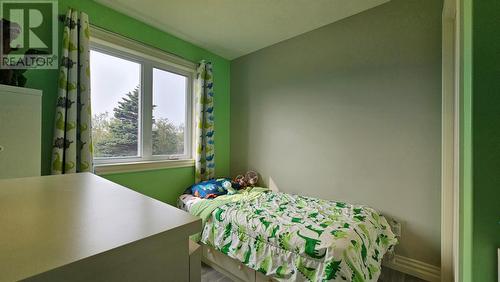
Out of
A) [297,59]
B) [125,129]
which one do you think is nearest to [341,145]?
[297,59]

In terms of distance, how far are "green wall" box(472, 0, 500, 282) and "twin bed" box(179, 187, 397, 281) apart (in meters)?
0.76

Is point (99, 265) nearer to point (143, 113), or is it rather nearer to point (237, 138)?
point (143, 113)

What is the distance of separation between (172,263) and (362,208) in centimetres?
191

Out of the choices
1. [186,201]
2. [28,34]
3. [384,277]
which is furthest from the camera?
[186,201]

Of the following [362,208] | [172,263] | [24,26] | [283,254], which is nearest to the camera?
[172,263]

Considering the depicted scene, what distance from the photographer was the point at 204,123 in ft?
9.13

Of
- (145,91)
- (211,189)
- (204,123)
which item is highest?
(145,91)

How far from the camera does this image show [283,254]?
1461mm

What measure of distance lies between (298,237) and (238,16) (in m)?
2.10

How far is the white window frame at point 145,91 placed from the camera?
6.67 feet

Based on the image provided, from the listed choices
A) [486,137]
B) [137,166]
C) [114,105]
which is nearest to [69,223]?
[486,137]

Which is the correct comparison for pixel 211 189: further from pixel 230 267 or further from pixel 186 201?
pixel 230 267

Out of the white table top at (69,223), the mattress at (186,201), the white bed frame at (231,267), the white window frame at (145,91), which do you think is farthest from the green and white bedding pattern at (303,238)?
the white table top at (69,223)

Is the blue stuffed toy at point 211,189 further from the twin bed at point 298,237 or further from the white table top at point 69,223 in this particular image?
the white table top at point 69,223
